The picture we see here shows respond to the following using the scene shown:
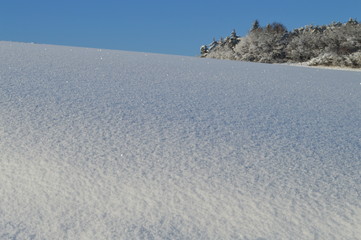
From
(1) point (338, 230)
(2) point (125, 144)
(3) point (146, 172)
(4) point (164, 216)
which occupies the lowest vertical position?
(1) point (338, 230)

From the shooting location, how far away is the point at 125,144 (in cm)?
168

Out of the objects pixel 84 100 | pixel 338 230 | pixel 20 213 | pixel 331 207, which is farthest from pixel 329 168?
pixel 84 100

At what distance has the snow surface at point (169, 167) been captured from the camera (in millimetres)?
1150

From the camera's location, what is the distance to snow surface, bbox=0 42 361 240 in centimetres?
115

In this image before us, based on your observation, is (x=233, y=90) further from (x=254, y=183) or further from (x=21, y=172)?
(x=21, y=172)

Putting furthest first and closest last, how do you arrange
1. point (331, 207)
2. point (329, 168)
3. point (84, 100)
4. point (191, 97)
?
point (191, 97), point (84, 100), point (329, 168), point (331, 207)

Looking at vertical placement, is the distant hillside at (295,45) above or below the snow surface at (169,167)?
above

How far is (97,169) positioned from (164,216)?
407 mm

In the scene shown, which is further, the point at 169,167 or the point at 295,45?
the point at 295,45

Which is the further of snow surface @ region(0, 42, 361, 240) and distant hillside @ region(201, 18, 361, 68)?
distant hillside @ region(201, 18, 361, 68)

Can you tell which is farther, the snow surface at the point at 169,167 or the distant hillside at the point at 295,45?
the distant hillside at the point at 295,45

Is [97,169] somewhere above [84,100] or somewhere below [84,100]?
below

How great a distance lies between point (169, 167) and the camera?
148cm

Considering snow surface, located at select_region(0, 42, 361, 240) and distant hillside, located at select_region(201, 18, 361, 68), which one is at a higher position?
distant hillside, located at select_region(201, 18, 361, 68)
